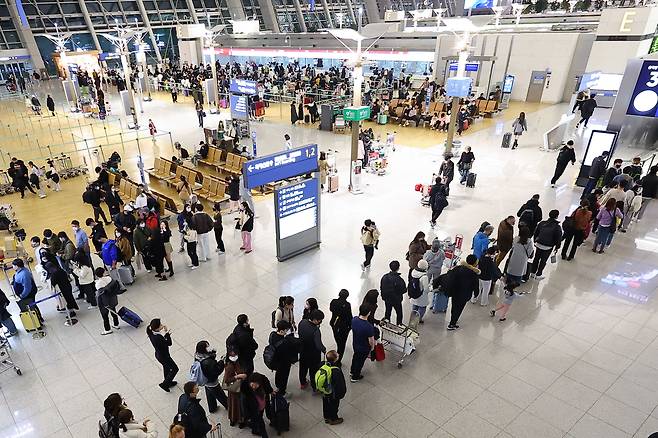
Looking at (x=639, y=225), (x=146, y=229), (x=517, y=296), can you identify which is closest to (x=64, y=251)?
(x=146, y=229)

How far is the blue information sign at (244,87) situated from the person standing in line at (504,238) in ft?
46.3

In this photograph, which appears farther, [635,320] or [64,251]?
[64,251]

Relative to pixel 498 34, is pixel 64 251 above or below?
below

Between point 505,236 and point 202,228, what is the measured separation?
6.01m

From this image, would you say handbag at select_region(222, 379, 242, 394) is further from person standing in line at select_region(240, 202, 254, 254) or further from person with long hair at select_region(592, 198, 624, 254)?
person with long hair at select_region(592, 198, 624, 254)

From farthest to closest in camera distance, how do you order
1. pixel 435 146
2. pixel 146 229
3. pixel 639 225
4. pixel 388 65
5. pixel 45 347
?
pixel 388 65 < pixel 435 146 < pixel 639 225 < pixel 146 229 < pixel 45 347

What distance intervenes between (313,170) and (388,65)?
31212 mm

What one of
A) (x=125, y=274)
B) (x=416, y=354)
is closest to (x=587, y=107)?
(x=416, y=354)

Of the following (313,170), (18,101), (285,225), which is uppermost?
(313,170)

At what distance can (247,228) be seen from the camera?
9602 millimetres

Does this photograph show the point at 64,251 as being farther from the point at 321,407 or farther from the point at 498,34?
the point at 498,34

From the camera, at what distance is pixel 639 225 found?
1080cm

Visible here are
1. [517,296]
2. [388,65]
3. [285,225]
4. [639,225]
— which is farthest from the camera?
[388,65]

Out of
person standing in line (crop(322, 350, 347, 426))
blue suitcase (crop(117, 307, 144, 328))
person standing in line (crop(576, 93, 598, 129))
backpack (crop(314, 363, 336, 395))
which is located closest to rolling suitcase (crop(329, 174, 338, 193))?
blue suitcase (crop(117, 307, 144, 328))
